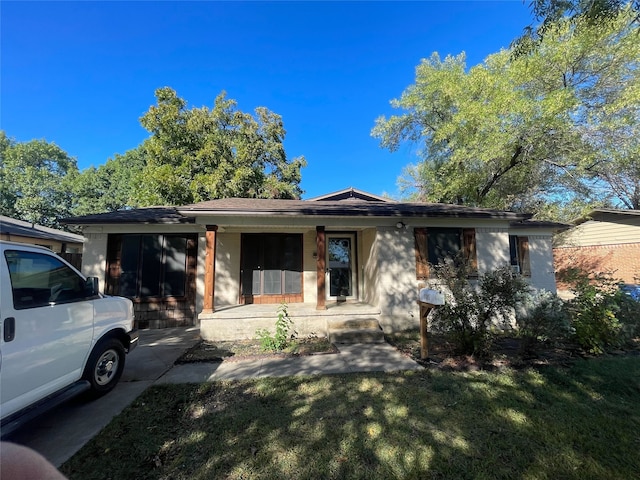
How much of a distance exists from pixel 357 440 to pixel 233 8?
10613 millimetres

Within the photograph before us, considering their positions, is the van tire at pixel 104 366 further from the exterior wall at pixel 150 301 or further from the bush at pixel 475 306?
the bush at pixel 475 306

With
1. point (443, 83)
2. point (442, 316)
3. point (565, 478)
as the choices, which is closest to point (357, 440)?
point (565, 478)

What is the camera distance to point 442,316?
5.16 metres

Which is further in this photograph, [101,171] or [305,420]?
[101,171]

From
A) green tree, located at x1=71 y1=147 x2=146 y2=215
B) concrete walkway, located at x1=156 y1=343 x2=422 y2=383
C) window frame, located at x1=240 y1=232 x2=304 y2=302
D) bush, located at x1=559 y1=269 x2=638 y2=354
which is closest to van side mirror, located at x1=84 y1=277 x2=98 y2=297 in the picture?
concrete walkway, located at x1=156 y1=343 x2=422 y2=383

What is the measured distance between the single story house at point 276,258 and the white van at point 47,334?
125 inches

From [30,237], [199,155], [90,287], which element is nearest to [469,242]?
[90,287]

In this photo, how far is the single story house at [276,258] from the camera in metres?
7.15

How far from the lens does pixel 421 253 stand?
312 inches

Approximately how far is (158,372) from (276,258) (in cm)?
473

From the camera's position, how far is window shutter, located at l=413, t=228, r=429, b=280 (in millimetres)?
7883

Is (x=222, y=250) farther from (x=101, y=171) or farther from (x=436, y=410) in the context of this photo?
(x=101, y=171)

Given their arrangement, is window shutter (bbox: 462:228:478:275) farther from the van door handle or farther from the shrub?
the van door handle

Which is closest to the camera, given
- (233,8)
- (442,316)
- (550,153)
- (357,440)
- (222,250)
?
(357,440)
